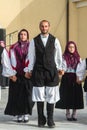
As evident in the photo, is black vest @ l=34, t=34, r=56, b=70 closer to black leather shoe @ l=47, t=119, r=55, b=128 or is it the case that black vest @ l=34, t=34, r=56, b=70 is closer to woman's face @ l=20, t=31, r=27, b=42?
woman's face @ l=20, t=31, r=27, b=42

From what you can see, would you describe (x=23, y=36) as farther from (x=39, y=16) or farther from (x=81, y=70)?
(x=39, y=16)

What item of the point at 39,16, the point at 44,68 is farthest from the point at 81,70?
the point at 39,16

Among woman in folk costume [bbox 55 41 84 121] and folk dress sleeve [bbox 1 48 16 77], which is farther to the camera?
woman in folk costume [bbox 55 41 84 121]

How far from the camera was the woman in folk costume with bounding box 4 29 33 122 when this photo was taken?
8.98 meters

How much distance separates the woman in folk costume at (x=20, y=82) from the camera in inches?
354

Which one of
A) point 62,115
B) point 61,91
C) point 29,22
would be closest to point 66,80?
point 61,91

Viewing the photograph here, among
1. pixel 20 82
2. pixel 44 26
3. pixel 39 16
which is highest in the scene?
pixel 39 16

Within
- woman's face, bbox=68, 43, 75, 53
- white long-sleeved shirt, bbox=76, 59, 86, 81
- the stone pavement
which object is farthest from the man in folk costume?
woman's face, bbox=68, 43, 75, 53

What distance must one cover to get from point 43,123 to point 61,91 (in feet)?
3.48

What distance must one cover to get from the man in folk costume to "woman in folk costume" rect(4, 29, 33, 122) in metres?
0.45

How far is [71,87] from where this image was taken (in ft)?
31.0

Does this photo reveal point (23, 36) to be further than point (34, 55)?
Yes

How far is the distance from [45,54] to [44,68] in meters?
0.23

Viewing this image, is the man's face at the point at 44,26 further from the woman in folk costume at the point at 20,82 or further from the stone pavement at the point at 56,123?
the stone pavement at the point at 56,123
